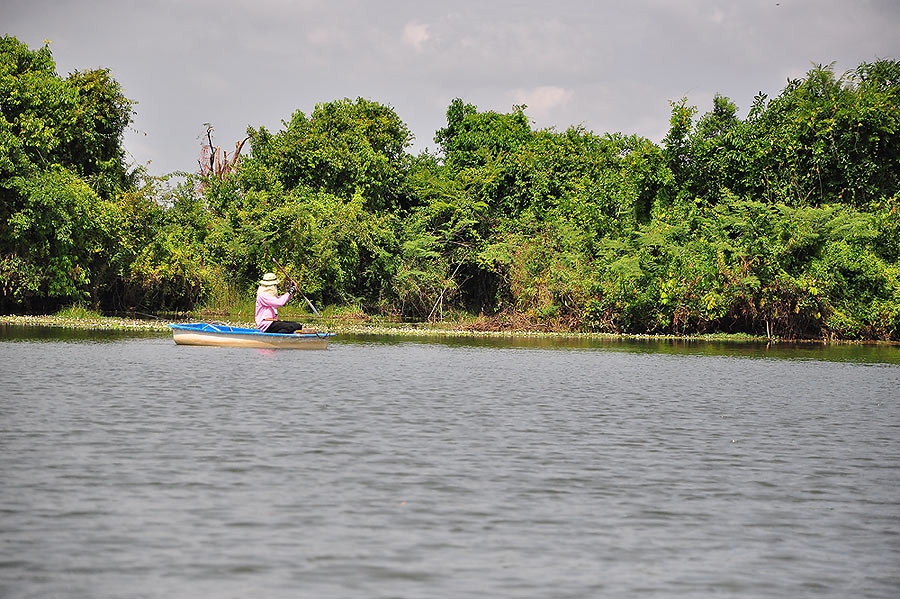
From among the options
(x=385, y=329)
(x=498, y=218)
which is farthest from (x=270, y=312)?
(x=498, y=218)

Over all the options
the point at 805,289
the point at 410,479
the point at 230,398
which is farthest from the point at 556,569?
the point at 805,289

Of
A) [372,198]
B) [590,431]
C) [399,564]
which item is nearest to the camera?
[399,564]

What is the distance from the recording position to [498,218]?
48688 mm

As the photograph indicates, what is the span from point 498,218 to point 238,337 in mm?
23757

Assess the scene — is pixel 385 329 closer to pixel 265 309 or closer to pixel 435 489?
pixel 265 309

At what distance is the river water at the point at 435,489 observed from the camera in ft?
22.7

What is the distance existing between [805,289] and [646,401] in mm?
22298

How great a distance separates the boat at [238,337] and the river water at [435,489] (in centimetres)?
777

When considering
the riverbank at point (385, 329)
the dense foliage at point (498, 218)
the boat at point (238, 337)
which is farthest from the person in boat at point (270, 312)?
the dense foliage at point (498, 218)

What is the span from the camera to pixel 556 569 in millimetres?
7125

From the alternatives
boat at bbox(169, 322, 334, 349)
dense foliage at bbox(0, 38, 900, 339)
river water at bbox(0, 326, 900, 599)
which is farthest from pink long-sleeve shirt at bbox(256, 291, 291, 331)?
dense foliage at bbox(0, 38, 900, 339)

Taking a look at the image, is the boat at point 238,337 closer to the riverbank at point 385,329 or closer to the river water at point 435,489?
the riverbank at point 385,329

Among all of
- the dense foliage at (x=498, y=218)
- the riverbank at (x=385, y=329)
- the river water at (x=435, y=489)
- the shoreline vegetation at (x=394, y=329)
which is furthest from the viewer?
the dense foliage at (x=498, y=218)

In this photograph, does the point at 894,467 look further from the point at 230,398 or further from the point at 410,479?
the point at 230,398
